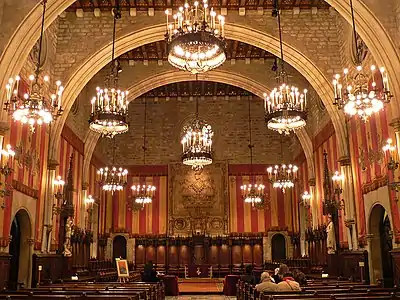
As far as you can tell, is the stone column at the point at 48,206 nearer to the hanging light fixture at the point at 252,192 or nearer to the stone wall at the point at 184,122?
the hanging light fixture at the point at 252,192

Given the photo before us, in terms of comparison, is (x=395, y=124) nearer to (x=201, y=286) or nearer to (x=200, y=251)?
(x=201, y=286)

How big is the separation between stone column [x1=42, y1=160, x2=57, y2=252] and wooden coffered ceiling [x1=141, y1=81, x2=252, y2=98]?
959 centimetres

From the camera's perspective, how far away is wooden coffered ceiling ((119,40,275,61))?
18.8m

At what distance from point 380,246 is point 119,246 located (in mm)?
14886

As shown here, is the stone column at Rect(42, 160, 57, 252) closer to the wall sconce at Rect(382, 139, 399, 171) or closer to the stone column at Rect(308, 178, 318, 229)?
the wall sconce at Rect(382, 139, 399, 171)

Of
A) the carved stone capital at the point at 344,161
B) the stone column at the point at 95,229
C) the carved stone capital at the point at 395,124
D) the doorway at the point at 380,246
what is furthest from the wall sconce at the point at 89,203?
the carved stone capital at the point at 395,124

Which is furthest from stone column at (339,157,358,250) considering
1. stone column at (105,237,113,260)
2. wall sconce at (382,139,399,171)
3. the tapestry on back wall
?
stone column at (105,237,113,260)

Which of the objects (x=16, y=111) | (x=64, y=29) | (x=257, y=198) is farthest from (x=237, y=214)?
(x=16, y=111)

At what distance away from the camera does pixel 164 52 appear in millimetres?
19125

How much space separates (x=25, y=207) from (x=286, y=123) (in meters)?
7.98

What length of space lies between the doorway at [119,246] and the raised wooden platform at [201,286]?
13.2 feet

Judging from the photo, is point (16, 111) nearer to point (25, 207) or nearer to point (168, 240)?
point (25, 207)

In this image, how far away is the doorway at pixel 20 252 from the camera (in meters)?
13.4

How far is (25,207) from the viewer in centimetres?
1323
